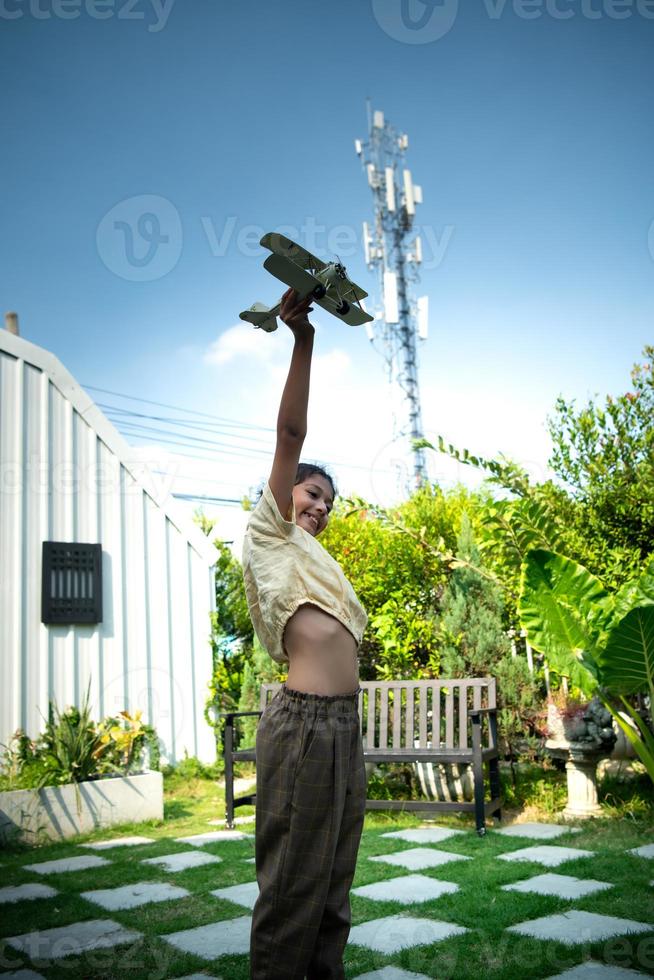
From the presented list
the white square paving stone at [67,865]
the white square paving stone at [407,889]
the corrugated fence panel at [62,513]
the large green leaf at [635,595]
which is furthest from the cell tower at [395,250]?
the white square paving stone at [407,889]

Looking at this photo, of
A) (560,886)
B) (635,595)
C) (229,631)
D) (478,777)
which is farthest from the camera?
(229,631)

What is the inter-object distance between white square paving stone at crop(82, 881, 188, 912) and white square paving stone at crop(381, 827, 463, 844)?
5.60 ft

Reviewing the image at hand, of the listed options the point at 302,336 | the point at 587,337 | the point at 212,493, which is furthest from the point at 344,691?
the point at 212,493

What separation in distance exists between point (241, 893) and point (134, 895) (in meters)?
0.58

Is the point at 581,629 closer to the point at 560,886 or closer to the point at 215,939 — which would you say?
the point at 560,886

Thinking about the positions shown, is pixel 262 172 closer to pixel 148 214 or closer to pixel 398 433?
pixel 148 214

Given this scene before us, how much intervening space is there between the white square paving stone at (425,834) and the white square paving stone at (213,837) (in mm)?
1071

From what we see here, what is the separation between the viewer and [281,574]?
2.04 metres

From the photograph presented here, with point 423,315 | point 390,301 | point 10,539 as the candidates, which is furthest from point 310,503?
point 390,301

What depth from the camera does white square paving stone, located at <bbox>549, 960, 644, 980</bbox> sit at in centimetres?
254

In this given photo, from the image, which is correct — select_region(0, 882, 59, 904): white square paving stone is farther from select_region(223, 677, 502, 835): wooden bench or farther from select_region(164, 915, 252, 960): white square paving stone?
select_region(223, 677, 502, 835): wooden bench

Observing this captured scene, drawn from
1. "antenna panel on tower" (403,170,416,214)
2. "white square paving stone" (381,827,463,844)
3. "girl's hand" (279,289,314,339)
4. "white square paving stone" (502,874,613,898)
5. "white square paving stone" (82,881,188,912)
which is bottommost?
"white square paving stone" (381,827,463,844)

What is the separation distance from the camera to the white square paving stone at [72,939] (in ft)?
10.1

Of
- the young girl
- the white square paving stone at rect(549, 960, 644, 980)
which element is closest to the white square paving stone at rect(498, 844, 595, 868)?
the white square paving stone at rect(549, 960, 644, 980)
